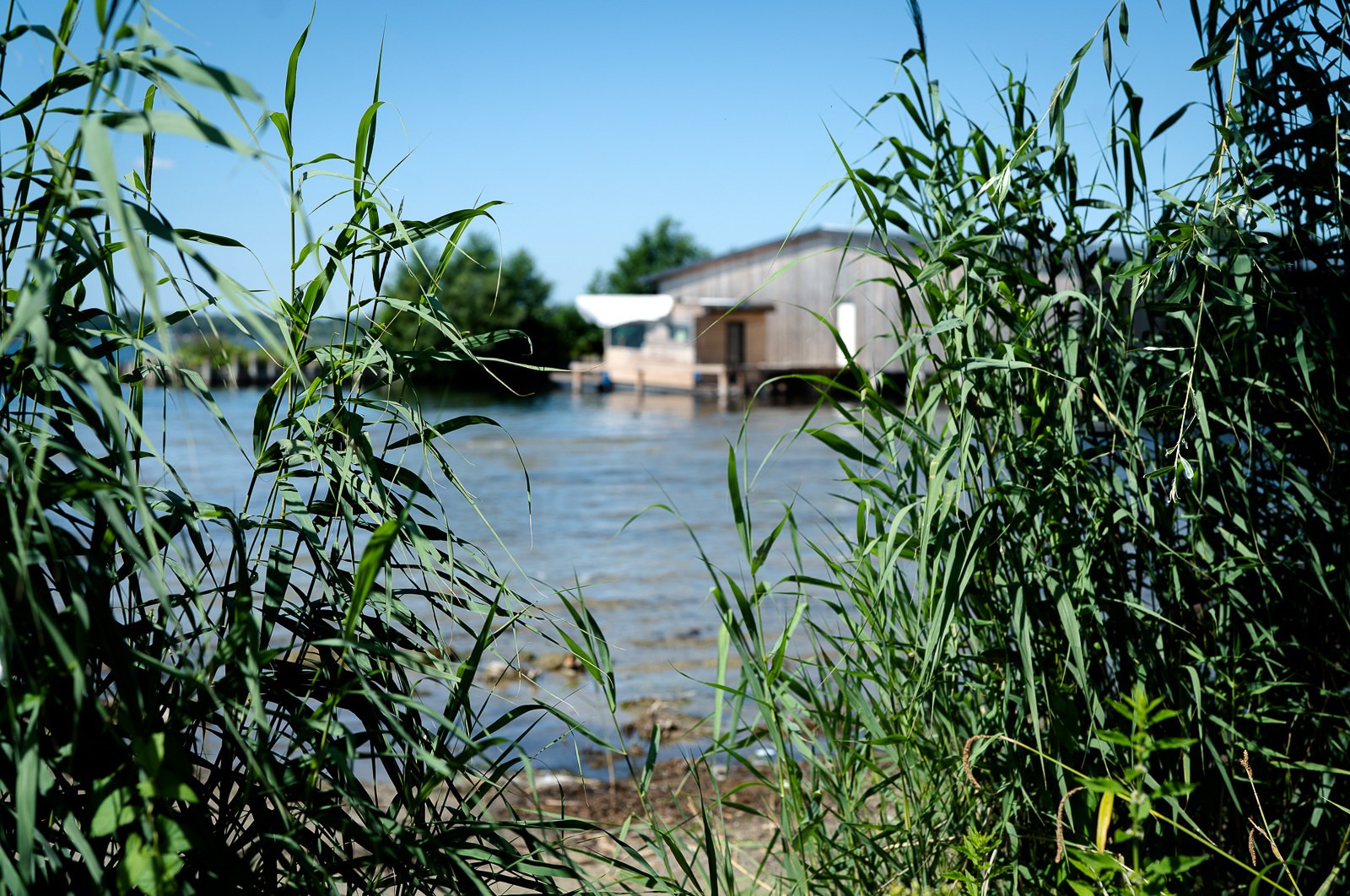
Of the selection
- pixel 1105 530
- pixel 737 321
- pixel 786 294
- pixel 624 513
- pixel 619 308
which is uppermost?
pixel 786 294

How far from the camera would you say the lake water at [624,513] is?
6.10m

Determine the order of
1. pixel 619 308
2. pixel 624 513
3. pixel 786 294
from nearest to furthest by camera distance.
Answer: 1. pixel 624 513
2. pixel 786 294
3. pixel 619 308

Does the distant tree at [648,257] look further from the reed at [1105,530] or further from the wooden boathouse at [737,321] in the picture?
the reed at [1105,530]

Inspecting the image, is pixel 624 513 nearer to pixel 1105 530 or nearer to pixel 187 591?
pixel 1105 530

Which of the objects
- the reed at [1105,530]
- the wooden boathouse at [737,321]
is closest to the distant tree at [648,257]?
the wooden boathouse at [737,321]

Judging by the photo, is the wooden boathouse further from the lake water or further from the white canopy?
the lake water

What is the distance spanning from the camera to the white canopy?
4203 centimetres

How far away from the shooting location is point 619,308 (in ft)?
141

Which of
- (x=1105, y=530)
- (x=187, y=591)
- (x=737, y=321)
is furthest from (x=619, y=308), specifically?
(x=187, y=591)

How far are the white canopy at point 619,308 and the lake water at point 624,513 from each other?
437 inches

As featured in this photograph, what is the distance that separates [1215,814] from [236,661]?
192cm

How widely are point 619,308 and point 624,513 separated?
97.6 feet

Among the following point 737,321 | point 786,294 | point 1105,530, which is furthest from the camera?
point 737,321

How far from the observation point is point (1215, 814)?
229cm
